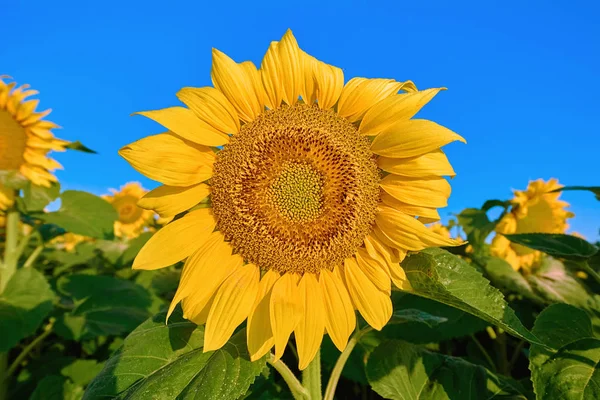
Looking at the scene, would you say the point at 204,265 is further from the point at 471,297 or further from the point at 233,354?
the point at 471,297

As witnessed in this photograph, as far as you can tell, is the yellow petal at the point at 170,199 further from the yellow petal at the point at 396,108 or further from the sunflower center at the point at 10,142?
the sunflower center at the point at 10,142

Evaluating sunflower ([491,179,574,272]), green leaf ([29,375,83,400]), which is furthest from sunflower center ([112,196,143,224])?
sunflower ([491,179,574,272])

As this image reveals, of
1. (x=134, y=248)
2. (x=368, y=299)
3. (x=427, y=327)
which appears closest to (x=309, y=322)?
(x=368, y=299)

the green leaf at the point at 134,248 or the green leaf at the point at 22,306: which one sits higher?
the green leaf at the point at 134,248

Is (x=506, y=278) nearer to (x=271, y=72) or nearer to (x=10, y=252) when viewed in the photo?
(x=271, y=72)

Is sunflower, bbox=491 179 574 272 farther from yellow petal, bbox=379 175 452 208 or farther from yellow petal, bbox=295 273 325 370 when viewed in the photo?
yellow petal, bbox=295 273 325 370

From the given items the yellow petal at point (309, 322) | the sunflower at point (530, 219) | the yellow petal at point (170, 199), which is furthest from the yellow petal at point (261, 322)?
the sunflower at point (530, 219)
